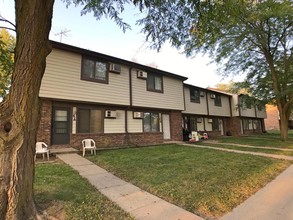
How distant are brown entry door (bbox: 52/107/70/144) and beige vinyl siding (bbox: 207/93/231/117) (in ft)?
49.1

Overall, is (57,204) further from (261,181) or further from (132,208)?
(261,181)

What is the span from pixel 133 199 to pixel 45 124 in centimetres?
659

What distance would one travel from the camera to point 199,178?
5.46 metres

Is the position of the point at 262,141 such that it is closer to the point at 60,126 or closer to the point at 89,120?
the point at 89,120

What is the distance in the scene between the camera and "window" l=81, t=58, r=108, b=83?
1034 centimetres

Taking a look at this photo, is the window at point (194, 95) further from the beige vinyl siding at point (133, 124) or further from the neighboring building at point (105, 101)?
the beige vinyl siding at point (133, 124)

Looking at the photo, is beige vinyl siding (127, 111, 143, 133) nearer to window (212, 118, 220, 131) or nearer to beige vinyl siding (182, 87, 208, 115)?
beige vinyl siding (182, 87, 208, 115)

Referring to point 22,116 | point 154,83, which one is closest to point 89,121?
point 154,83

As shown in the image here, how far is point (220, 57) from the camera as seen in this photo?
1590 centimetres

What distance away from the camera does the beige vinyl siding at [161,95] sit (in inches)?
491

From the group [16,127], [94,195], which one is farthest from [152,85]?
[16,127]

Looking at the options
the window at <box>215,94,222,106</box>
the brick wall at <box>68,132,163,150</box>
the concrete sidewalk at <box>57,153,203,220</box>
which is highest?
the window at <box>215,94,222,106</box>

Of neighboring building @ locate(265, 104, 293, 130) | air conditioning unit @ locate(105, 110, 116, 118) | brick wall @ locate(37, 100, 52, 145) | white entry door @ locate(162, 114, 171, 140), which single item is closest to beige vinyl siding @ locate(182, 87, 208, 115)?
white entry door @ locate(162, 114, 171, 140)

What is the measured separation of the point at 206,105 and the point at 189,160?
43.5ft
